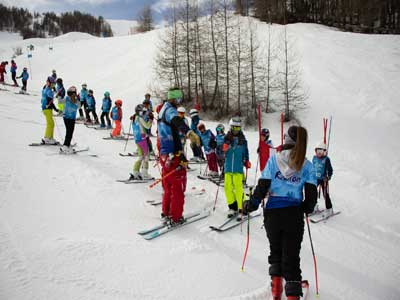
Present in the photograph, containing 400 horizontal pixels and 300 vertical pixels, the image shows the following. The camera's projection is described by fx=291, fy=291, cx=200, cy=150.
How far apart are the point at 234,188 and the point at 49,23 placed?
442ft

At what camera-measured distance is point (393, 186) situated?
37.4 feet

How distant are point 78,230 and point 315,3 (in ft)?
155

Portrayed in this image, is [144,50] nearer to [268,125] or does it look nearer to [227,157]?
[268,125]

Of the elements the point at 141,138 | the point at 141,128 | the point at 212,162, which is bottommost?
the point at 212,162

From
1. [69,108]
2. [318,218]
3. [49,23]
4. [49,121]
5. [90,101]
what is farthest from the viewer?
[49,23]

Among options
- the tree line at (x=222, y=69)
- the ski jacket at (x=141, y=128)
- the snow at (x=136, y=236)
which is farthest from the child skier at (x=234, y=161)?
the tree line at (x=222, y=69)

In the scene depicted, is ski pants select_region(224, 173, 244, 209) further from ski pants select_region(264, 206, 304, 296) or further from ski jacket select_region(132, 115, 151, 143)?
ski jacket select_region(132, 115, 151, 143)

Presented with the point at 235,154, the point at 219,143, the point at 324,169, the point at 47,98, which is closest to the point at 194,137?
the point at 235,154

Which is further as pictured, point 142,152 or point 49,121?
point 49,121

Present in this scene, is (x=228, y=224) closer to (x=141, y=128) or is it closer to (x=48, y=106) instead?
(x=141, y=128)

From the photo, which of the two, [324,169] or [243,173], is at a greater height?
[243,173]

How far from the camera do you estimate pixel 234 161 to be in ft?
20.0

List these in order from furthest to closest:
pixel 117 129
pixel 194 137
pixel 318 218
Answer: pixel 117 129, pixel 318 218, pixel 194 137

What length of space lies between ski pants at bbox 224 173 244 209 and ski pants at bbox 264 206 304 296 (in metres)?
2.60
